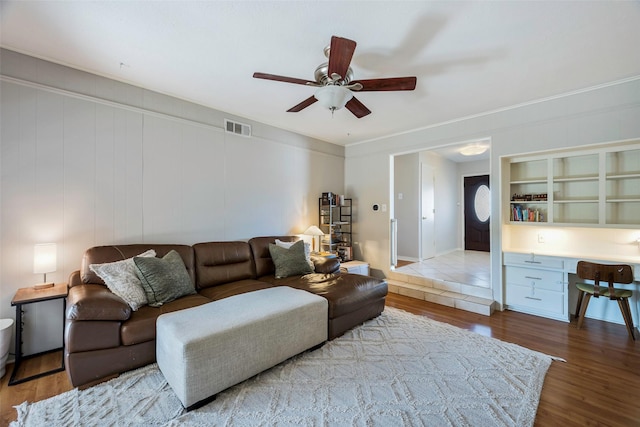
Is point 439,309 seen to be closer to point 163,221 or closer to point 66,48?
point 163,221

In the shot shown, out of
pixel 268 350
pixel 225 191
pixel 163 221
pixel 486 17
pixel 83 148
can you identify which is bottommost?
pixel 268 350

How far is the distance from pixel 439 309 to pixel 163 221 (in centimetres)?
368

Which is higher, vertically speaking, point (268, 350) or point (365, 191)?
point (365, 191)

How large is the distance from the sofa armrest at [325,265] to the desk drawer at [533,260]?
2275 mm

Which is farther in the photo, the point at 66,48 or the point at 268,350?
the point at 66,48

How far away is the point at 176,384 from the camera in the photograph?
180cm

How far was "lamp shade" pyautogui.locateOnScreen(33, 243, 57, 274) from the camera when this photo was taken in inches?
91.9

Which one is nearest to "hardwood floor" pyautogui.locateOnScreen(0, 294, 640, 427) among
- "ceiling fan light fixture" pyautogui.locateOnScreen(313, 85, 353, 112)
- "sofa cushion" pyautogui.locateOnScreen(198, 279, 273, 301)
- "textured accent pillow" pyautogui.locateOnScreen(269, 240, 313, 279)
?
"sofa cushion" pyautogui.locateOnScreen(198, 279, 273, 301)

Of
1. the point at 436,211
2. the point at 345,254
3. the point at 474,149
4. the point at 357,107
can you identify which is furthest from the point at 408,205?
the point at 357,107

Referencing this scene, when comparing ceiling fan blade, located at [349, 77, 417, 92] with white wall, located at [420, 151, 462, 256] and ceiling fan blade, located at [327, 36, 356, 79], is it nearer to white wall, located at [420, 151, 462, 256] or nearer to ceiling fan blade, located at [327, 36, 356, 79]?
ceiling fan blade, located at [327, 36, 356, 79]

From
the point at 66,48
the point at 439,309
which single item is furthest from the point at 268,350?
the point at 66,48

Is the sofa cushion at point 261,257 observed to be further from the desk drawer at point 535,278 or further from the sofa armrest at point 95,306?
the desk drawer at point 535,278

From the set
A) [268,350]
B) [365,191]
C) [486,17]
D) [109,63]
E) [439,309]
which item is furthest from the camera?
[365,191]

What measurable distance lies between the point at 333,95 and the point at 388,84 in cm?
45
